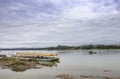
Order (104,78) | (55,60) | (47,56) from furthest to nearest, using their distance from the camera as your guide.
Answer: (47,56) → (55,60) → (104,78)

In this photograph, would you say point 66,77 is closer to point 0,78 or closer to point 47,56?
point 0,78

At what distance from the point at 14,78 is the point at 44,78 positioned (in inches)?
169

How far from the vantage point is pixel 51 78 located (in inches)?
1230

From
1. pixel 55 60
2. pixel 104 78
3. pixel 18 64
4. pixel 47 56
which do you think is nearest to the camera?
pixel 104 78

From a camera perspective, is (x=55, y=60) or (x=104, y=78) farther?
(x=55, y=60)

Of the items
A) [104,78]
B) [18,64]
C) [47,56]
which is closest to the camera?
[104,78]

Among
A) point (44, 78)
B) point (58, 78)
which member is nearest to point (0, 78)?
point (44, 78)

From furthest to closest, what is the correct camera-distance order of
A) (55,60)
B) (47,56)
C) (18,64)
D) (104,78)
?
(47,56), (55,60), (18,64), (104,78)

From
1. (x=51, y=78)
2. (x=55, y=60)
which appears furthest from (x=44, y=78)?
(x=55, y=60)

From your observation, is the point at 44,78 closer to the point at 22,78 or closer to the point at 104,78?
the point at 22,78

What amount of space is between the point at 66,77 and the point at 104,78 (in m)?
5.56

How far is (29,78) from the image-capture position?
31125 millimetres

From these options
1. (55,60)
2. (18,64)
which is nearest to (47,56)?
(55,60)

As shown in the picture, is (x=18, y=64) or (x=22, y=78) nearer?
(x=22, y=78)
